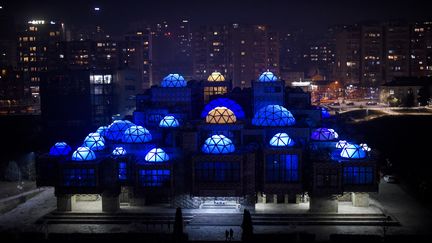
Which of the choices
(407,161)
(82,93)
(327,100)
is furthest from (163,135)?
(327,100)

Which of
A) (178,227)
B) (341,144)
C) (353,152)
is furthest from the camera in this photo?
(341,144)

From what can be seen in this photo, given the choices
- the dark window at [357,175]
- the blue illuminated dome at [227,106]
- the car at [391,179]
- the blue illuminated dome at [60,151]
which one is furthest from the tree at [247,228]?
the car at [391,179]

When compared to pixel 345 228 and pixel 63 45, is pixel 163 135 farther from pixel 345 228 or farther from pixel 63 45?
pixel 63 45

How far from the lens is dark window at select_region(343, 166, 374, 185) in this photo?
196 ft

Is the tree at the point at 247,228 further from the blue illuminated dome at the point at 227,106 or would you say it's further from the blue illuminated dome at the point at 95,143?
the blue illuminated dome at the point at 227,106

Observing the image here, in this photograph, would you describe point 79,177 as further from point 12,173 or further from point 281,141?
point 12,173

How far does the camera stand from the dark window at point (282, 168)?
60406mm

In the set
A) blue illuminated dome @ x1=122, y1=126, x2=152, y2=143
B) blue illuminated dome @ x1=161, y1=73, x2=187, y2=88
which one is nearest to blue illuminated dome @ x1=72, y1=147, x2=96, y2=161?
blue illuminated dome @ x1=122, y1=126, x2=152, y2=143

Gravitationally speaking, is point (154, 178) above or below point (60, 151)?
below

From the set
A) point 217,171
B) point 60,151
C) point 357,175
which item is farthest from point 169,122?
point 357,175

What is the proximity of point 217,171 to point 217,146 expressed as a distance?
275cm

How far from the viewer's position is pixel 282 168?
199 feet

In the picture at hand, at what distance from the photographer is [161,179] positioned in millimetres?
60719

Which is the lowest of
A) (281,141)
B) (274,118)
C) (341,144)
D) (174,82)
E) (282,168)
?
(282,168)
